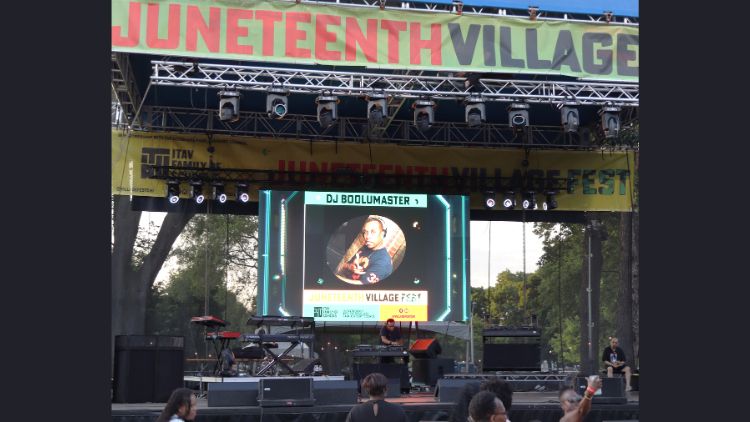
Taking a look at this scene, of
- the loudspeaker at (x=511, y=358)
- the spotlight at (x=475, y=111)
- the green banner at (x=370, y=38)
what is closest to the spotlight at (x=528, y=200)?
the loudspeaker at (x=511, y=358)

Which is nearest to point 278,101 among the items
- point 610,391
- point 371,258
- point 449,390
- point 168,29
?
point 168,29

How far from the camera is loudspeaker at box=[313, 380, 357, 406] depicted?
39.3 feet

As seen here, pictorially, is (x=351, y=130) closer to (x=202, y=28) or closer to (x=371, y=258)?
A: (x=371, y=258)

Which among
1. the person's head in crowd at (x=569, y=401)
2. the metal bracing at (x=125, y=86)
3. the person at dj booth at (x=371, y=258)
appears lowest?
the person's head in crowd at (x=569, y=401)

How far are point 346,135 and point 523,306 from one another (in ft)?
18.4

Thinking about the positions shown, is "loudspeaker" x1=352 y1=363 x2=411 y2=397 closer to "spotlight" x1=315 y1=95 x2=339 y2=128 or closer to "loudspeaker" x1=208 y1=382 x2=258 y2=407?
"loudspeaker" x1=208 y1=382 x2=258 y2=407

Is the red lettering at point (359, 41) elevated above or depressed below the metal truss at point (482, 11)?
below

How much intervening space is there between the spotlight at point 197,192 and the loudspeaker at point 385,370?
4527mm

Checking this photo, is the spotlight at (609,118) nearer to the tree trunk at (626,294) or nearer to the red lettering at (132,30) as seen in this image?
the tree trunk at (626,294)

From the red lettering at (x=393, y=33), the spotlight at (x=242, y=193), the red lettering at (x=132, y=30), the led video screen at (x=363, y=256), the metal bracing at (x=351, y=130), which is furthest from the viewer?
the metal bracing at (x=351, y=130)

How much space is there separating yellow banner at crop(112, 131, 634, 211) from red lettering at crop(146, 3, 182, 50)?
4432 mm

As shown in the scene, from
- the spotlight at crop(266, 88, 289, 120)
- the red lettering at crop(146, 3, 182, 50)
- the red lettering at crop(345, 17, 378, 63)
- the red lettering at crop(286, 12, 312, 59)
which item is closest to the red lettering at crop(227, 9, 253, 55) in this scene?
the red lettering at crop(286, 12, 312, 59)

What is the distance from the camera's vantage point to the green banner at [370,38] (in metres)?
12.7

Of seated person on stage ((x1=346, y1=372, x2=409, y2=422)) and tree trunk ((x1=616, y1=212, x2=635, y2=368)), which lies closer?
seated person on stage ((x1=346, y1=372, x2=409, y2=422))
